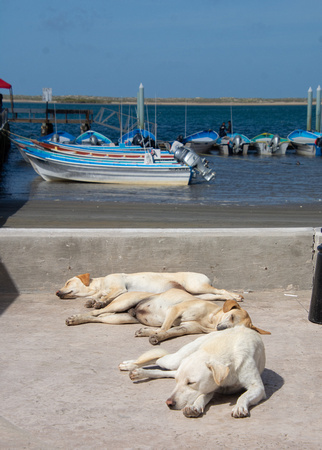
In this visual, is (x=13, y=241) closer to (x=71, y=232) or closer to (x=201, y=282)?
(x=71, y=232)

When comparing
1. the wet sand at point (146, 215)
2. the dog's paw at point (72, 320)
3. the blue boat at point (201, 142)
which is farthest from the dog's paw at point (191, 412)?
the blue boat at point (201, 142)

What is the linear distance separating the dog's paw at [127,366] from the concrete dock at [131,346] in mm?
47

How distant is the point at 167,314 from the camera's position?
5512 millimetres

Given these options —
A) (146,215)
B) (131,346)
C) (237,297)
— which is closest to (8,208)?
(146,215)

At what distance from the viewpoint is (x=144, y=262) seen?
6660mm

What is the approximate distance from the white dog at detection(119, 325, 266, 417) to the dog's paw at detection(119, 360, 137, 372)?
0.09 m

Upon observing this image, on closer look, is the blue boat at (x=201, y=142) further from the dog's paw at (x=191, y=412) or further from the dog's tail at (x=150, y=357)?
the dog's paw at (x=191, y=412)

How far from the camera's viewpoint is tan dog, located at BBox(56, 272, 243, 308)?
20.1ft

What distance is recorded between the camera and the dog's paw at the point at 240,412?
154 inches

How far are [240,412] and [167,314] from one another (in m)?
1.71

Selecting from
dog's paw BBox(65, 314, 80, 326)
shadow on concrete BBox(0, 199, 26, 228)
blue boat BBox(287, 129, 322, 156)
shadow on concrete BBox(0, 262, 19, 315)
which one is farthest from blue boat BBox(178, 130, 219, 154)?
dog's paw BBox(65, 314, 80, 326)

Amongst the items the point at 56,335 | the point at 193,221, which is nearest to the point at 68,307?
the point at 56,335

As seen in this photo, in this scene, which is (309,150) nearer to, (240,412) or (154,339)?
(154,339)

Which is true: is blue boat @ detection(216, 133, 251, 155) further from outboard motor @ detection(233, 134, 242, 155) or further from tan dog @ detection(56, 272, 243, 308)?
tan dog @ detection(56, 272, 243, 308)
